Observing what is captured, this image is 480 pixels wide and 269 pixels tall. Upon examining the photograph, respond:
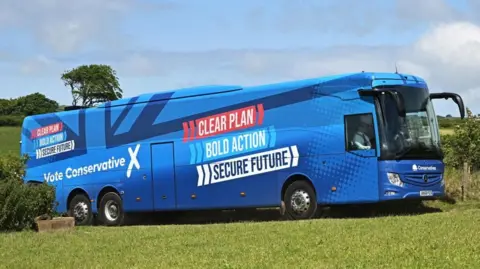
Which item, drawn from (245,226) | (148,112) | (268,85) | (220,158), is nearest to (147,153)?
(148,112)

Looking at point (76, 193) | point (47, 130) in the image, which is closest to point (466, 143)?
point (76, 193)

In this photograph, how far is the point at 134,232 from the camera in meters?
16.1

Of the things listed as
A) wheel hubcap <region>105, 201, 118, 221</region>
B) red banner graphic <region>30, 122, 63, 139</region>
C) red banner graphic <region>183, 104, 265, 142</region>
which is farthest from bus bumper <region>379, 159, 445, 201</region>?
red banner graphic <region>30, 122, 63, 139</region>

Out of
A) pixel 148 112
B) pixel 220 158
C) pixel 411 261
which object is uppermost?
pixel 148 112

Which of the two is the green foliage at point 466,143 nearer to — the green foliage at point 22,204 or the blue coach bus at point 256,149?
the blue coach bus at point 256,149

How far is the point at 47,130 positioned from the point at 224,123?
7.59 metres

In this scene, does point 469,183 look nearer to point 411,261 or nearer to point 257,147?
point 257,147

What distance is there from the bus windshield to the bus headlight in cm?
38

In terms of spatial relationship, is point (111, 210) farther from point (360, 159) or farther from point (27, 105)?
point (27, 105)

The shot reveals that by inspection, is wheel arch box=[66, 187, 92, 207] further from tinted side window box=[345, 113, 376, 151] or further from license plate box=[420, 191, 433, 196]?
license plate box=[420, 191, 433, 196]

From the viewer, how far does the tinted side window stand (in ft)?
55.7

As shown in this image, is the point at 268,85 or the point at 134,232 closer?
the point at 134,232

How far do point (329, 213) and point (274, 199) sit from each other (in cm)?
157

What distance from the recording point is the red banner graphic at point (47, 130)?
79.4 feet
